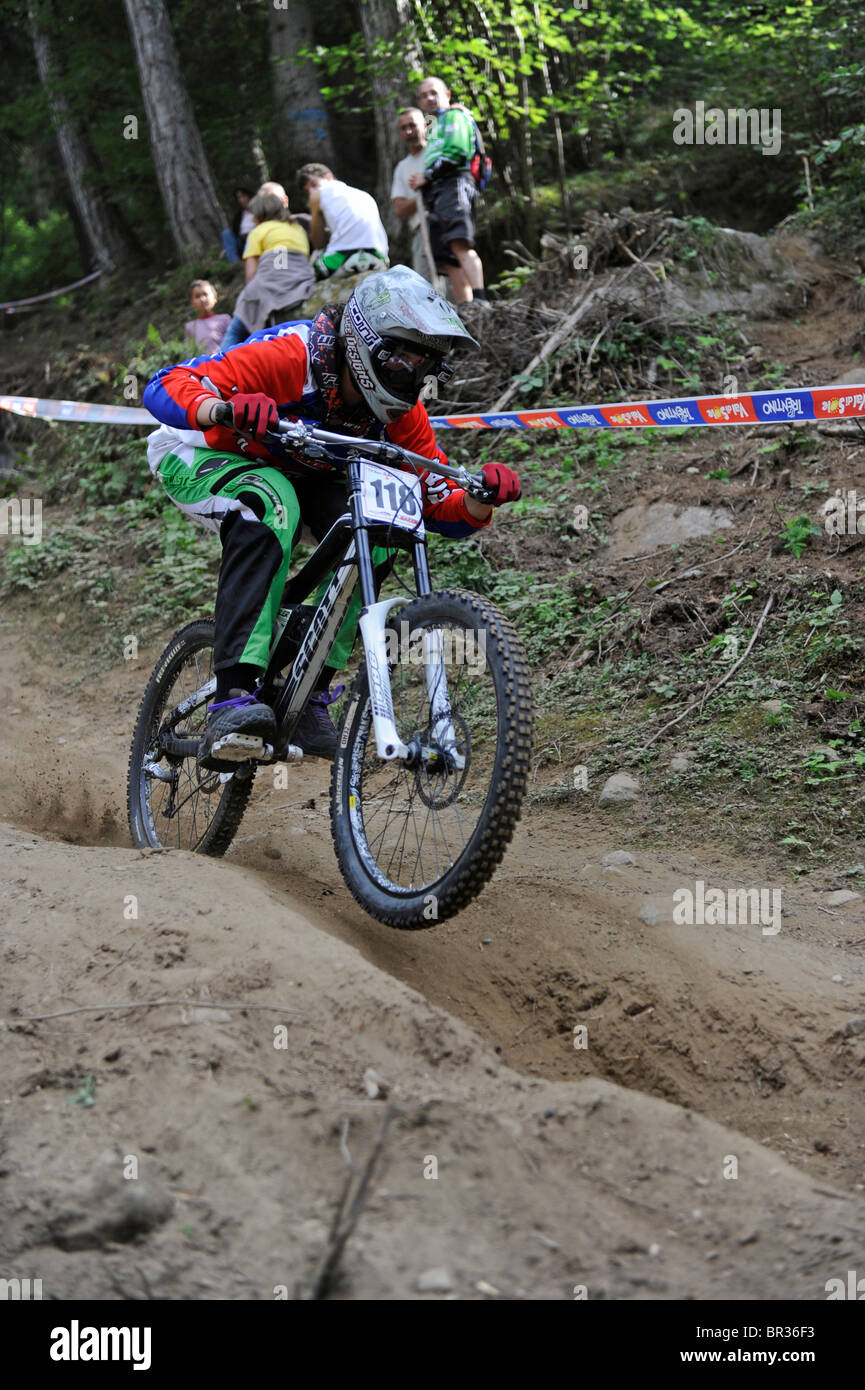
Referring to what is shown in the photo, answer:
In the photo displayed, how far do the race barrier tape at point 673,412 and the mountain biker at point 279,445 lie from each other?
52 cm

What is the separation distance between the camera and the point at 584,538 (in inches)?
283

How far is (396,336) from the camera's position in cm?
393

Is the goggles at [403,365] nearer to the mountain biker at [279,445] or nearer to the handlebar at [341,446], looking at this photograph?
the mountain biker at [279,445]

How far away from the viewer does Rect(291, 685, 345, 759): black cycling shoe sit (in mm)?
4453

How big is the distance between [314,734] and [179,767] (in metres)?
1.04

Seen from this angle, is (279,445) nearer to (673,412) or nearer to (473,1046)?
(473,1046)

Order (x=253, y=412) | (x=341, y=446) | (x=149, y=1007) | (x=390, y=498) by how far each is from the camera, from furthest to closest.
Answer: (x=341, y=446)
(x=390, y=498)
(x=253, y=412)
(x=149, y=1007)

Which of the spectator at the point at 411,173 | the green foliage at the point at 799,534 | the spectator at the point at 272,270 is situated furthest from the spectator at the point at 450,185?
the green foliage at the point at 799,534

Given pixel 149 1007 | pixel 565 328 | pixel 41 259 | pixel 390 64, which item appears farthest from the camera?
pixel 41 259

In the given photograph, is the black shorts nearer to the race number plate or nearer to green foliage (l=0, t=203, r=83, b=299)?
the race number plate

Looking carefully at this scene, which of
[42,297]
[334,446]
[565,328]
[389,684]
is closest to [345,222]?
[565,328]

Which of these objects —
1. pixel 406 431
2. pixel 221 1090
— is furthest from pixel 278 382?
pixel 221 1090

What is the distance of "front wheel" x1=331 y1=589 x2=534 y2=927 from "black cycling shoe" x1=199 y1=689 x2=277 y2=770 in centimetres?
36

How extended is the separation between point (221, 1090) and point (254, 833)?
2.86m
